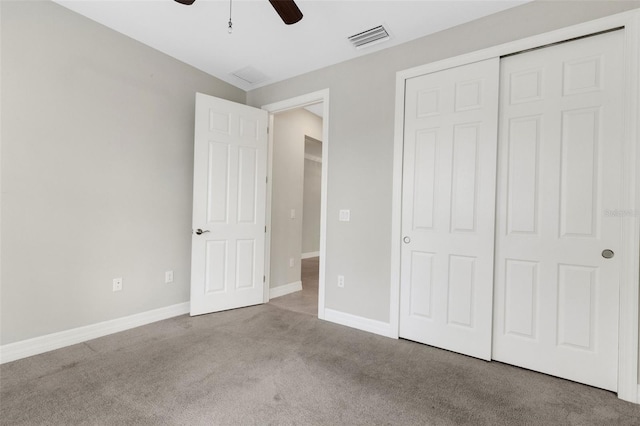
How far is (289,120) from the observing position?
4.20 metres

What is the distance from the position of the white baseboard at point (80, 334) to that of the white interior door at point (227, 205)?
1.02 feet

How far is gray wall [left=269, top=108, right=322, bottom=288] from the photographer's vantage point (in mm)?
3979

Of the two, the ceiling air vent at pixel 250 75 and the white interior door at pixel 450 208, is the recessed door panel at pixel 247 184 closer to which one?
the ceiling air vent at pixel 250 75

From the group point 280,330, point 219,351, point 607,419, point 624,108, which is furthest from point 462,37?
point 219,351

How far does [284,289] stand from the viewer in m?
4.08

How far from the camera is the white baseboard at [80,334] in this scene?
7.06ft

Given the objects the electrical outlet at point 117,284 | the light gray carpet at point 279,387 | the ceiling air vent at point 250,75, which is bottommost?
the light gray carpet at point 279,387

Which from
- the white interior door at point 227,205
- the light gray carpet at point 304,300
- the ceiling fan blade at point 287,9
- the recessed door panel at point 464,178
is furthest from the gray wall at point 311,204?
the ceiling fan blade at point 287,9

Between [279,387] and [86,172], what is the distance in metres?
2.39

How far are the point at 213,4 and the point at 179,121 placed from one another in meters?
1.30

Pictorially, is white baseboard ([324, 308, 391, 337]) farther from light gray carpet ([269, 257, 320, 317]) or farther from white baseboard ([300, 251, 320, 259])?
white baseboard ([300, 251, 320, 259])

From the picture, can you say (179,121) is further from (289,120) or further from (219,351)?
(219,351)

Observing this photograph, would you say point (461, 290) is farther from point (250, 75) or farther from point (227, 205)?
point (250, 75)

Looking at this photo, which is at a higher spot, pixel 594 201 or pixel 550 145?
pixel 550 145
